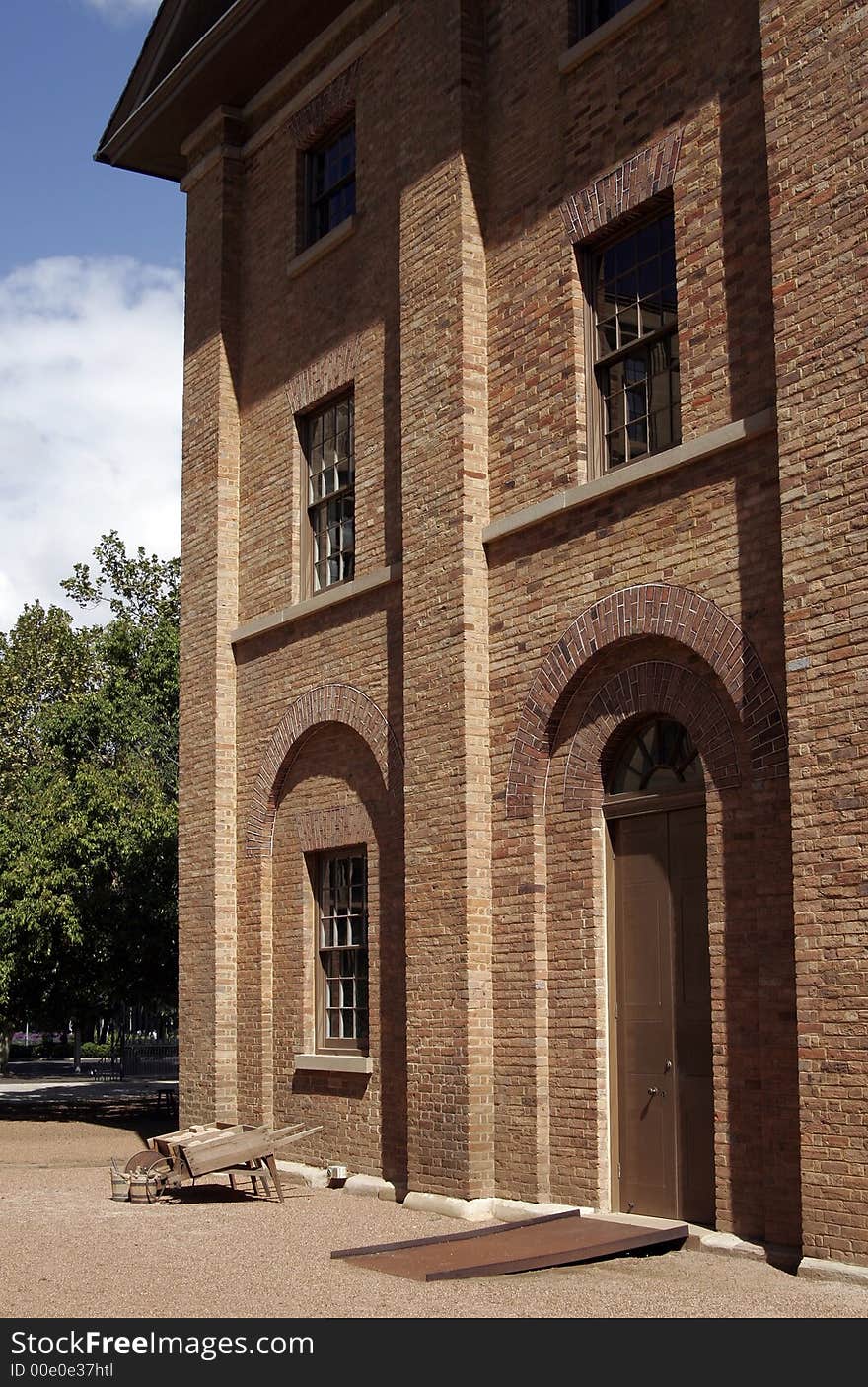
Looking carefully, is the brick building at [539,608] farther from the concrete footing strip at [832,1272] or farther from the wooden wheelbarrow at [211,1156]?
the wooden wheelbarrow at [211,1156]

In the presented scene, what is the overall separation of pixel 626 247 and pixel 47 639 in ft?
106

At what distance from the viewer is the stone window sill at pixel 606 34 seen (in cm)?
1225

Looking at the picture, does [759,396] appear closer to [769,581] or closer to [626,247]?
[769,581]

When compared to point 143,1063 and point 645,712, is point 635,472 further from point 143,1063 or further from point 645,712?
point 143,1063

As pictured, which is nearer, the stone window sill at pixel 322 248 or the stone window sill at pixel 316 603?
the stone window sill at pixel 316 603

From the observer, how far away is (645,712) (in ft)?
38.4

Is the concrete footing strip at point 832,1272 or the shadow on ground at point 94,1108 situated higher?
the concrete footing strip at point 832,1272

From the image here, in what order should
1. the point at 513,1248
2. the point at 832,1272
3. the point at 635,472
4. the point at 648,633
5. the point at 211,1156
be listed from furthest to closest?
1. the point at 211,1156
2. the point at 635,472
3. the point at 648,633
4. the point at 513,1248
5. the point at 832,1272

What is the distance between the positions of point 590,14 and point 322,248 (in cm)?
422

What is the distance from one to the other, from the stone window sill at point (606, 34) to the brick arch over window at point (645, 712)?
506 centimetres

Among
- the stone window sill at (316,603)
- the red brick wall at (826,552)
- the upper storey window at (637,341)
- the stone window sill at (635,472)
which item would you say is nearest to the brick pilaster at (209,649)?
the stone window sill at (316,603)

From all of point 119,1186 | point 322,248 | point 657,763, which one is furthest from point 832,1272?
point 322,248

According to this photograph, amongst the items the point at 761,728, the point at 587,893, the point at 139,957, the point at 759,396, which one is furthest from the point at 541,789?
the point at 139,957

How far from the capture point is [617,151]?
12.5 m
